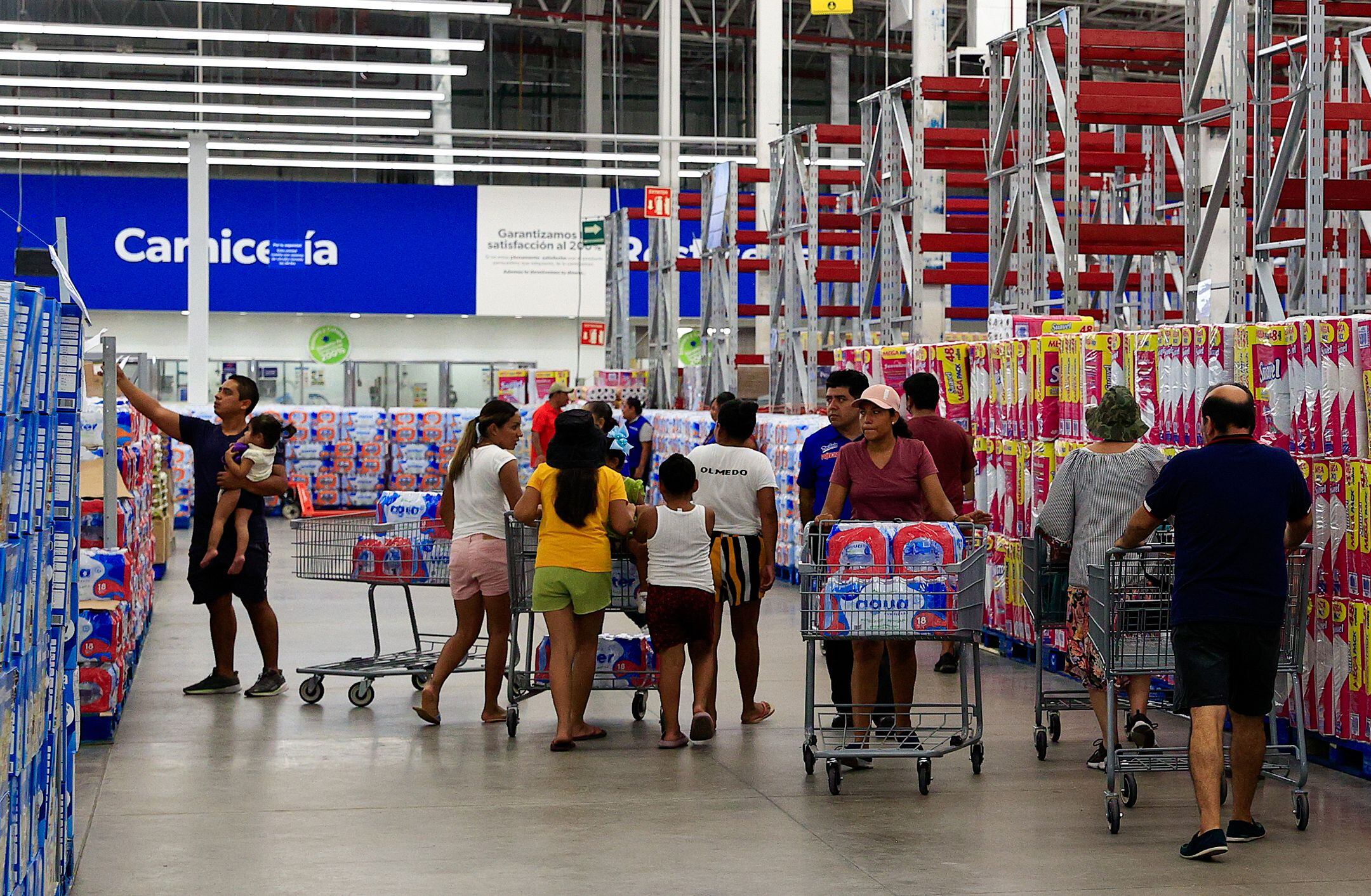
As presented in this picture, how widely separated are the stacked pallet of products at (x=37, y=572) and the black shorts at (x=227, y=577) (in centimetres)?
317

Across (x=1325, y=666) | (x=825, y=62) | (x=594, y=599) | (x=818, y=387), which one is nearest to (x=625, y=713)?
(x=594, y=599)

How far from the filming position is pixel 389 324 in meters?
29.3

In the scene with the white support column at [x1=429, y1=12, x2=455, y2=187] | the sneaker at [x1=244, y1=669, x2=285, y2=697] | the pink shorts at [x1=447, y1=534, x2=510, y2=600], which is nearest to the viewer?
the pink shorts at [x1=447, y1=534, x2=510, y2=600]

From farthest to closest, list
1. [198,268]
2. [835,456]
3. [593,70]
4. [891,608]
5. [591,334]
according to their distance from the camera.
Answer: [593,70], [198,268], [591,334], [835,456], [891,608]

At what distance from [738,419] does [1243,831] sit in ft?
9.54

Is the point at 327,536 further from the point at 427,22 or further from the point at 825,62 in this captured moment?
the point at 825,62

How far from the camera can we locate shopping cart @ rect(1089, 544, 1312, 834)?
584 cm

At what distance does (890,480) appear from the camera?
22.7ft

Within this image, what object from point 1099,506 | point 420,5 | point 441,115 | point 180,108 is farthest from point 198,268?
point 1099,506

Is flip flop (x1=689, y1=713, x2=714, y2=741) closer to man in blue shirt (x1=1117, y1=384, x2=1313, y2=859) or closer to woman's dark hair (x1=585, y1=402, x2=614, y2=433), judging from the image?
man in blue shirt (x1=1117, y1=384, x2=1313, y2=859)

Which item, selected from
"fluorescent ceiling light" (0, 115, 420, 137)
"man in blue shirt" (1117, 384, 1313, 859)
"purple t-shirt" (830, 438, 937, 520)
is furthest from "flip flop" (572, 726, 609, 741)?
"fluorescent ceiling light" (0, 115, 420, 137)

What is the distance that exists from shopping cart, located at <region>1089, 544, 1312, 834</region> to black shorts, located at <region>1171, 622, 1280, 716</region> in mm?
297

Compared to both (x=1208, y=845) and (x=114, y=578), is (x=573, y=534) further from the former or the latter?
(x=1208, y=845)

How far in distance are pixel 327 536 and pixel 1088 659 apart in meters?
3.88
